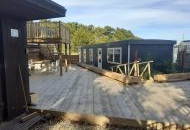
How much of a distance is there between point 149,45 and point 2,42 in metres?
9.94

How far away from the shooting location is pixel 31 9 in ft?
17.0

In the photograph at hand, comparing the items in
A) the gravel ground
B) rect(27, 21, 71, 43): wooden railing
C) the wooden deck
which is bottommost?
the gravel ground

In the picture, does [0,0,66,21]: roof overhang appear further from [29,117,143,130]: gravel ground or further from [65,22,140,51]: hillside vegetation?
[65,22,140,51]: hillside vegetation

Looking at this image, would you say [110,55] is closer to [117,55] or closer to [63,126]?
[117,55]

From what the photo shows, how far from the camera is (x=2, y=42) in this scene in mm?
5320

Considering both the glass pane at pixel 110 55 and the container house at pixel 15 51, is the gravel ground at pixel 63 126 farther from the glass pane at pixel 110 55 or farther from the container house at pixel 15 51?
the glass pane at pixel 110 55

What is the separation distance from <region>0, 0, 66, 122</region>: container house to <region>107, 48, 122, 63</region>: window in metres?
9.23

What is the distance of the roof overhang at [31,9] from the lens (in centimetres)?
466

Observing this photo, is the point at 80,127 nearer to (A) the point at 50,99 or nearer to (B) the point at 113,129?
(B) the point at 113,129

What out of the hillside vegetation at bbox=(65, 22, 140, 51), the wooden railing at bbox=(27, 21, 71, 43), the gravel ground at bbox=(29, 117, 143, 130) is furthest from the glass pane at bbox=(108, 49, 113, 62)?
the hillside vegetation at bbox=(65, 22, 140, 51)

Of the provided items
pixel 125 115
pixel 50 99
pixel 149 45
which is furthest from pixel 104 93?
pixel 149 45

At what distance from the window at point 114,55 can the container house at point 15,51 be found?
9234mm

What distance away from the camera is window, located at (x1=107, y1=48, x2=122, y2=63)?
49.6 ft

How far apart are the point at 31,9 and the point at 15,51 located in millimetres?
1058
